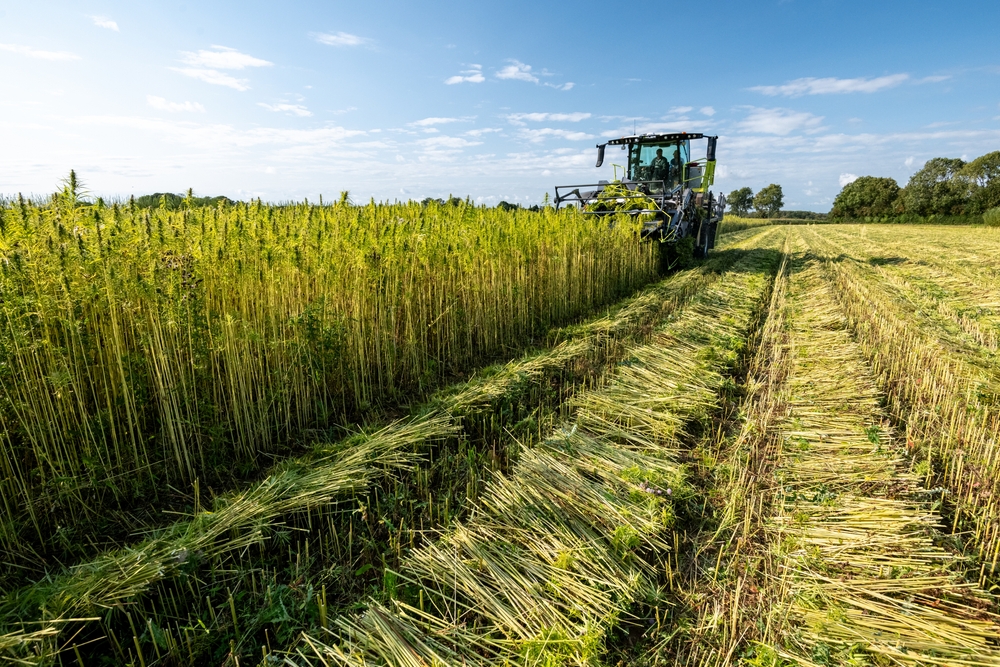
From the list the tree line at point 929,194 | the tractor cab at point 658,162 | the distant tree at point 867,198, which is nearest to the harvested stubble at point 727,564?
the tractor cab at point 658,162

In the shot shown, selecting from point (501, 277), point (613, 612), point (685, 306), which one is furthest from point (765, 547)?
point (685, 306)

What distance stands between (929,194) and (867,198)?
1187 cm

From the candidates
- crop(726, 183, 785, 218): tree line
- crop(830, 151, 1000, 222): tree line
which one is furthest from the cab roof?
crop(726, 183, 785, 218): tree line

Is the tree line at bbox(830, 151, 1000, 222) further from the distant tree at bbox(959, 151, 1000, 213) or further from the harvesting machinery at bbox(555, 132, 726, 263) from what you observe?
the harvesting machinery at bbox(555, 132, 726, 263)

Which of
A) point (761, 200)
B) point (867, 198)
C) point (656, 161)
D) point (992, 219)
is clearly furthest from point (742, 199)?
point (656, 161)

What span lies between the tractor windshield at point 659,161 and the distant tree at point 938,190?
174 feet

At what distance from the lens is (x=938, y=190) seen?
53.7 metres

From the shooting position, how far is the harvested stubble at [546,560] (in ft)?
6.08

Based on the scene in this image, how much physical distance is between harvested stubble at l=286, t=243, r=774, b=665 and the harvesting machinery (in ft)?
22.1

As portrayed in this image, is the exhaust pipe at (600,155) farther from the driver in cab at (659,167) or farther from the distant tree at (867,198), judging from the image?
the distant tree at (867,198)

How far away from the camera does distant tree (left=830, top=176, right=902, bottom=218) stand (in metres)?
62.0

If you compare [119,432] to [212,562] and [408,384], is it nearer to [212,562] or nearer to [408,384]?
[212,562]

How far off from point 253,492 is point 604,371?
3.14 m

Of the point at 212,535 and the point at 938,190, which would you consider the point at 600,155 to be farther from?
the point at 938,190
